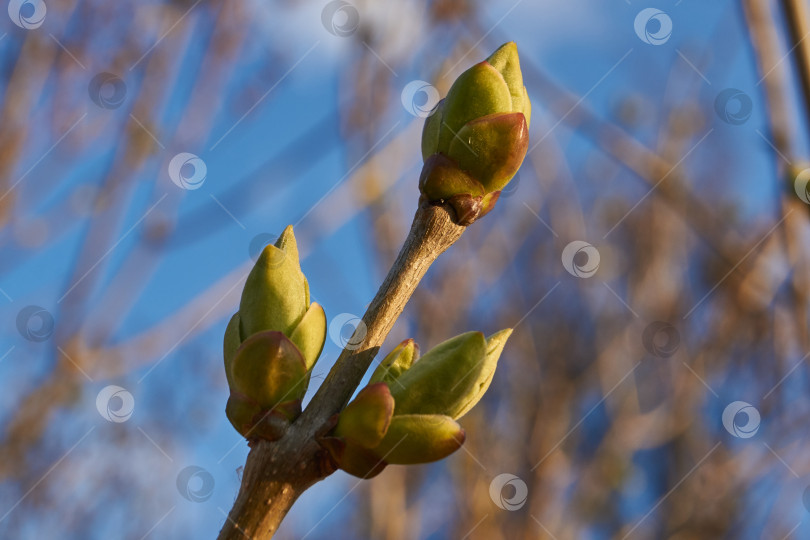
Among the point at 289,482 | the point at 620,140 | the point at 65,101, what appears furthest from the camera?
the point at 65,101

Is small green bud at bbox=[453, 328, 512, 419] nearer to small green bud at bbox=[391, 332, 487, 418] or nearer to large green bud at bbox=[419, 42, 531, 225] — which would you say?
small green bud at bbox=[391, 332, 487, 418]

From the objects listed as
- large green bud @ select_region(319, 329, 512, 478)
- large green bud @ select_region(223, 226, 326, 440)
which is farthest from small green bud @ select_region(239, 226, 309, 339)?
large green bud @ select_region(319, 329, 512, 478)

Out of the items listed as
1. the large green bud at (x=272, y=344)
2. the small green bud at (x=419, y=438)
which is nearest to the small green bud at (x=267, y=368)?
the large green bud at (x=272, y=344)

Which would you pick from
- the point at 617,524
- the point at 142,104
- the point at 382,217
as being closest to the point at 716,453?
the point at 617,524

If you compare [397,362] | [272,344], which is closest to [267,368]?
[272,344]

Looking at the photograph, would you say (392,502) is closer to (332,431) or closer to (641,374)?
(641,374)

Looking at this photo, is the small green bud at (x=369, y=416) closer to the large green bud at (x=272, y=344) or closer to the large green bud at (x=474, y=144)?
the large green bud at (x=272, y=344)

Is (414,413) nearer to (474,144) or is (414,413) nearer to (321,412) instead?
(321,412)
